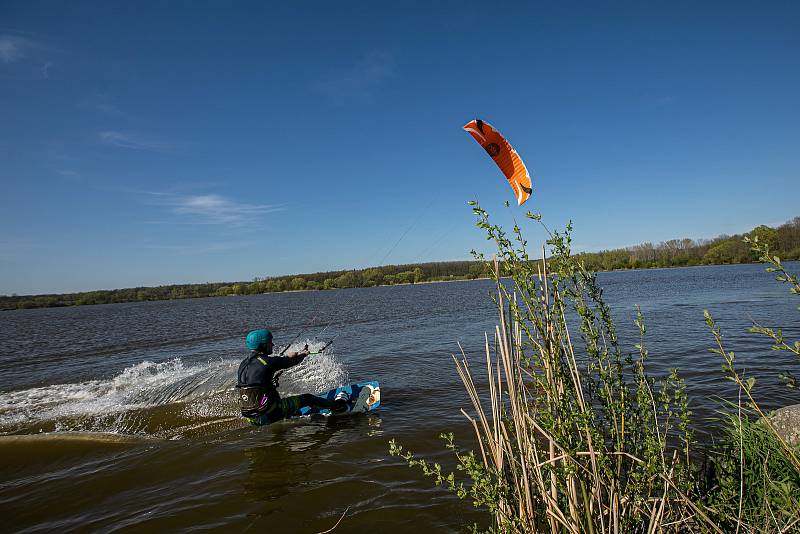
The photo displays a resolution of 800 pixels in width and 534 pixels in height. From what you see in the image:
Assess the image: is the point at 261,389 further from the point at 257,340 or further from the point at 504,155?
the point at 504,155

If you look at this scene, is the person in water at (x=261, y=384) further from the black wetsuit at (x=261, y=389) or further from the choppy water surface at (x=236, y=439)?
the choppy water surface at (x=236, y=439)

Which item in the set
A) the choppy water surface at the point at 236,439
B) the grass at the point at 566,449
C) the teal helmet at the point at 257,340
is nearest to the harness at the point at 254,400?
the teal helmet at the point at 257,340

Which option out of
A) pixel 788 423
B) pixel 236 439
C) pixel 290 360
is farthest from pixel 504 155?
pixel 236 439

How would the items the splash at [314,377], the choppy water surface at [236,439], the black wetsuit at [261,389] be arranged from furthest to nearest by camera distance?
1. the splash at [314,377]
2. the black wetsuit at [261,389]
3. the choppy water surface at [236,439]

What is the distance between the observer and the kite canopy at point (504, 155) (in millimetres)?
5145

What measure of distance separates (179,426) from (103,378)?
25.0 ft

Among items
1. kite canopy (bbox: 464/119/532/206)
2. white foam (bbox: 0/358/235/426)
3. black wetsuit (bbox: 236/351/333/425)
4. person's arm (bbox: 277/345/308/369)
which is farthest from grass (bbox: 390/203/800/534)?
white foam (bbox: 0/358/235/426)

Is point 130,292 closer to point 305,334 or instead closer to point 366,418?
point 305,334

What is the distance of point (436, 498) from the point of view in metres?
5.48

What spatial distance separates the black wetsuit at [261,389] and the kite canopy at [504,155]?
5.90 meters

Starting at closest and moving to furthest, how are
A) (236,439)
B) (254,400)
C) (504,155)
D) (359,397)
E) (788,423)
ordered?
(788,423), (504,155), (254,400), (236,439), (359,397)

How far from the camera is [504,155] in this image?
5281 mm

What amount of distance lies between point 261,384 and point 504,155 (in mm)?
6343

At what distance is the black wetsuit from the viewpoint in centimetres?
819
